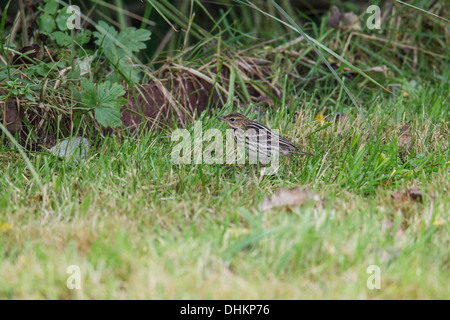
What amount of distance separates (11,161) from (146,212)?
1219mm

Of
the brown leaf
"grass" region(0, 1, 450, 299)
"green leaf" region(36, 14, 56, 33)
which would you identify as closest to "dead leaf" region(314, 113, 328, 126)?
"grass" region(0, 1, 450, 299)

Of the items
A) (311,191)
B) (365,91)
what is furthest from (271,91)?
(311,191)

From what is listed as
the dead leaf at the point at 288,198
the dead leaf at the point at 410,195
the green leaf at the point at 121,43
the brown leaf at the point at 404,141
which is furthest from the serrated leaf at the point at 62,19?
the dead leaf at the point at 410,195

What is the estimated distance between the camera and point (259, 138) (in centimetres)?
415

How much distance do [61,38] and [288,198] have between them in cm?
236

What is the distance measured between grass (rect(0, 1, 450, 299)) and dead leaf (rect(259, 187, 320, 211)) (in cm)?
4

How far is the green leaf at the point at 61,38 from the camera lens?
4504 millimetres

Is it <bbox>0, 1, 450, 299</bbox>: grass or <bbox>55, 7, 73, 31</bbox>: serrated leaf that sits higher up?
<bbox>55, 7, 73, 31</bbox>: serrated leaf

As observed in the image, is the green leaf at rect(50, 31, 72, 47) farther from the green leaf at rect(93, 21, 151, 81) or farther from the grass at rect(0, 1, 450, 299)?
the grass at rect(0, 1, 450, 299)

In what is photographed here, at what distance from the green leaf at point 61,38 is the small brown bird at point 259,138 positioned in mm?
1392

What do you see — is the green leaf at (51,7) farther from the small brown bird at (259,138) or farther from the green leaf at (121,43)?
the small brown bird at (259,138)

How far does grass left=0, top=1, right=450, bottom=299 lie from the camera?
2455mm
